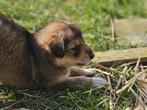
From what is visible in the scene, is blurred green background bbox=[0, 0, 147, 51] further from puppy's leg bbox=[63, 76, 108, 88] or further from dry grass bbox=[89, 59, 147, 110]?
puppy's leg bbox=[63, 76, 108, 88]

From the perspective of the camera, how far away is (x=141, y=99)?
16.4ft

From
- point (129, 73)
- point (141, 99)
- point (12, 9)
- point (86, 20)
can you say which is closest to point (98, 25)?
point (86, 20)

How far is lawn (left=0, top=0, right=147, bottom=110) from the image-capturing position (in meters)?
5.00

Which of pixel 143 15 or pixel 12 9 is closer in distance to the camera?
pixel 12 9

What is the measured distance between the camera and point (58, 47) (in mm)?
4938

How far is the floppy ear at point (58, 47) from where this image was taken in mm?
4922

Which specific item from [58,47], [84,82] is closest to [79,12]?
[84,82]

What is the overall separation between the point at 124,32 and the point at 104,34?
1.02 ft

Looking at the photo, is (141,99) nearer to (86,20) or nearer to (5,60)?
(5,60)

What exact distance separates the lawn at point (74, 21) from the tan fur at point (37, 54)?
0.49 ft

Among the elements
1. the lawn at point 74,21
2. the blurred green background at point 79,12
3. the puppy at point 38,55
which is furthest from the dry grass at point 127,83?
the blurred green background at point 79,12

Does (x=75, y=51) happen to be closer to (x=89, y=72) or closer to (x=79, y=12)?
(x=89, y=72)

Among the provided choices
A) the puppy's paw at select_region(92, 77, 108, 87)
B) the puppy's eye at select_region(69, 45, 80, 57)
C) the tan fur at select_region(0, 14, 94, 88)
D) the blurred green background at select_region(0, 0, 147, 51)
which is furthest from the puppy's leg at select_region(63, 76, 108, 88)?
the blurred green background at select_region(0, 0, 147, 51)

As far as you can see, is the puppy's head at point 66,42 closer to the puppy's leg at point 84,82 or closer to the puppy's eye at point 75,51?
the puppy's eye at point 75,51
